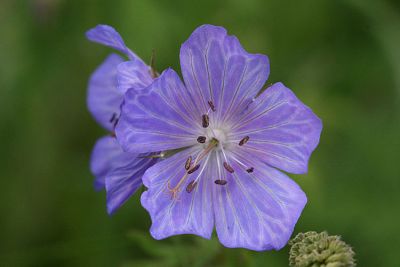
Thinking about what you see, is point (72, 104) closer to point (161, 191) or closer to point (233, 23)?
point (233, 23)

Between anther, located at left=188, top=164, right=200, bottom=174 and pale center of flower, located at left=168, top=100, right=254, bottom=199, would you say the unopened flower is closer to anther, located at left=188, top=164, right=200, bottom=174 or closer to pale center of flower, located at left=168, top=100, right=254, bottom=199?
pale center of flower, located at left=168, top=100, right=254, bottom=199

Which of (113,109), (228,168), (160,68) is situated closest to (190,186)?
(228,168)

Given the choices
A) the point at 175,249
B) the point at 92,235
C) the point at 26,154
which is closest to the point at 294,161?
the point at 175,249

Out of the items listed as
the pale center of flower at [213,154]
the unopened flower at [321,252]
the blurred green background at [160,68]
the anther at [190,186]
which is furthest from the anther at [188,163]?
the blurred green background at [160,68]

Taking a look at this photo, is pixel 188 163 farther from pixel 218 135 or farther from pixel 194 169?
pixel 218 135

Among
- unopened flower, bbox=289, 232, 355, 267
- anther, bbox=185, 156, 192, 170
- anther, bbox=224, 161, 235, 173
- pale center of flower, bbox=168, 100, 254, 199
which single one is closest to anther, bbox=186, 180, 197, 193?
pale center of flower, bbox=168, 100, 254, 199

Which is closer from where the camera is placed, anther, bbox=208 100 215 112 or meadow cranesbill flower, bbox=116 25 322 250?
meadow cranesbill flower, bbox=116 25 322 250

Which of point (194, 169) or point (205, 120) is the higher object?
point (205, 120)

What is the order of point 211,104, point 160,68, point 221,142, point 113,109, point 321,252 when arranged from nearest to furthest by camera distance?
point 321,252 → point 211,104 → point 221,142 → point 113,109 → point 160,68
